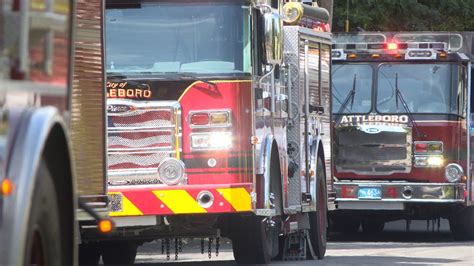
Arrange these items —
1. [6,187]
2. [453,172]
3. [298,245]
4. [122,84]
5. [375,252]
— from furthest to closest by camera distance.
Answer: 1. [453,172]
2. [375,252]
3. [298,245]
4. [122,84]
5. [6,187]

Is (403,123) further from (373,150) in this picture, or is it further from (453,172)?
(453,172)

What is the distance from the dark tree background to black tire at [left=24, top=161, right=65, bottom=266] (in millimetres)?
24361

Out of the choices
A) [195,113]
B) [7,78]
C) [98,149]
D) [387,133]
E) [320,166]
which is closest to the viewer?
[7,78]

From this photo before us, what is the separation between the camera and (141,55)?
1347 cm

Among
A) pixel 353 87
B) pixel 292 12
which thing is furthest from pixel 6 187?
pixel 353 87

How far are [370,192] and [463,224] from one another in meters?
1.73

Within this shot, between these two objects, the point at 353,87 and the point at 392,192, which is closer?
the point at 392,192

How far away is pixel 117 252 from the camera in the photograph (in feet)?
52.6

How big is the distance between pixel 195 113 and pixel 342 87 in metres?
8.25

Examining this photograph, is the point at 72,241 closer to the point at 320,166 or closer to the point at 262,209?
the point at 262,209

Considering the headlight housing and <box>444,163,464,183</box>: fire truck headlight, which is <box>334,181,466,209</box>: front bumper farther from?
the headlight housing

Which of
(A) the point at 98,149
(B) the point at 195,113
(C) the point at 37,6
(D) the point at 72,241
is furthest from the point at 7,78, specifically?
(B) the point at 195,113

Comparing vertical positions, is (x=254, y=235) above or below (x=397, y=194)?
above

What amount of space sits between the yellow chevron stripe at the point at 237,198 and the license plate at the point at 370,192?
7.67 m
